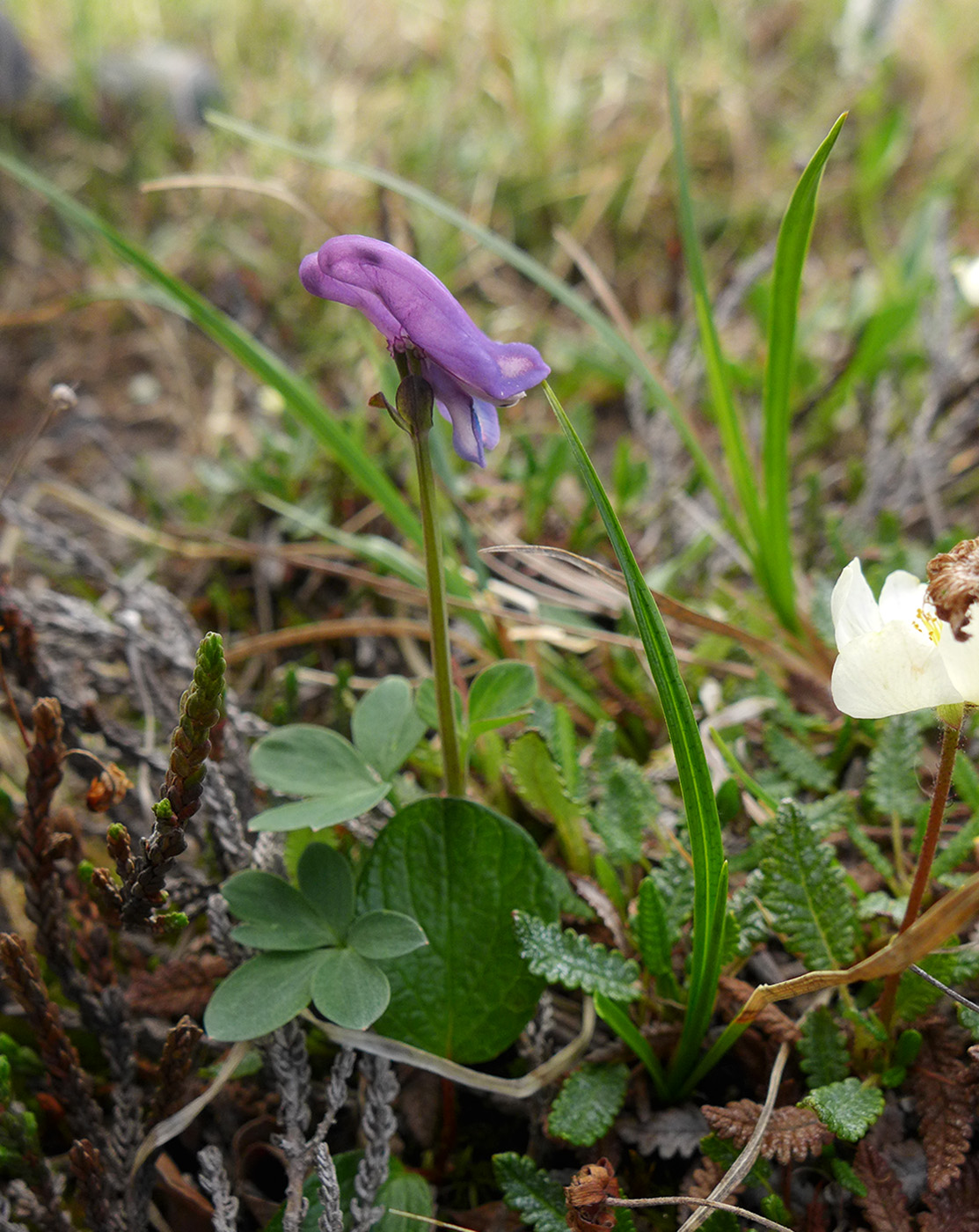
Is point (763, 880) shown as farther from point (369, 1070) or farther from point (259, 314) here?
point (259, 314)

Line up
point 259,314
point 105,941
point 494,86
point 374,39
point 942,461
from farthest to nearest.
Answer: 1. point 374,39
2. point 494,86
3. point 259,314
4. point 942,461
5. point 105,941

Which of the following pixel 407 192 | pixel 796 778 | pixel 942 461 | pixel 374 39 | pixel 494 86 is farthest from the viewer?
pixel 374 39

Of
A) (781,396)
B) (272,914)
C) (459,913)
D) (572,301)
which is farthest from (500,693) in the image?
(572,301)

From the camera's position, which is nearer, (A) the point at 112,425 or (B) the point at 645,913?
(B) the point at 645,913

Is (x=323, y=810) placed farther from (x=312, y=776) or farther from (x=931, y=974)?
(x=931, y=974)

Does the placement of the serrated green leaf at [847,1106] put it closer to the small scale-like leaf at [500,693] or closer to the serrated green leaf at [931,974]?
the serrated green leaf at [931,974]

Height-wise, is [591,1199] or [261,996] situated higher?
[261,996]

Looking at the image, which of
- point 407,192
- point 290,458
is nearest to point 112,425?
point 290,458
